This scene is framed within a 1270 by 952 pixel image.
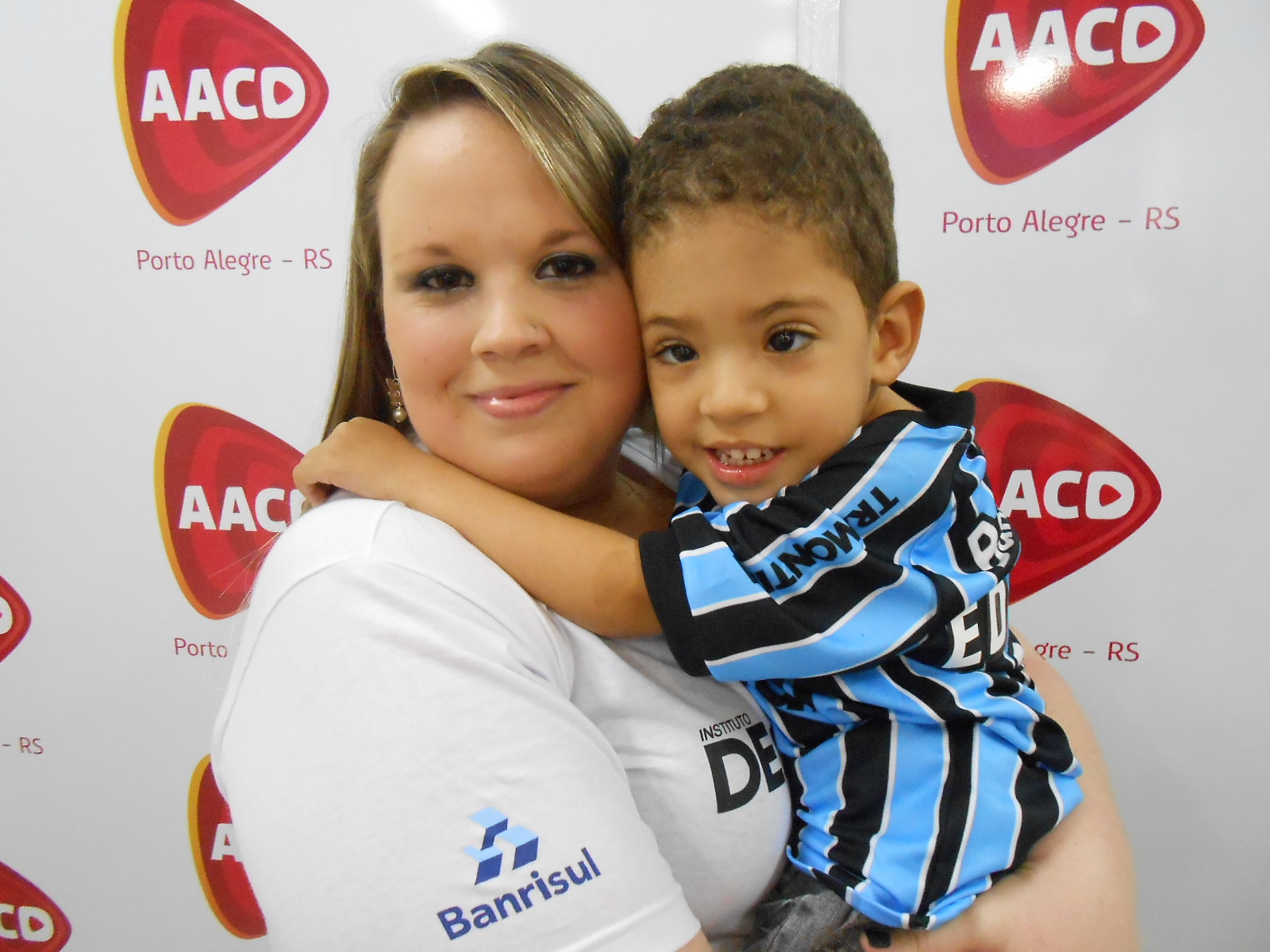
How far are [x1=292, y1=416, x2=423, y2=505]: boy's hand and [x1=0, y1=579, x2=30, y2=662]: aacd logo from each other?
1448 mm

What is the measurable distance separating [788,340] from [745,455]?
0.14m

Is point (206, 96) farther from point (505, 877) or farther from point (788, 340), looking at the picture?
point (505, 877)

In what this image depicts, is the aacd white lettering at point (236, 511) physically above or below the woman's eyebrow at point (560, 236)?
below

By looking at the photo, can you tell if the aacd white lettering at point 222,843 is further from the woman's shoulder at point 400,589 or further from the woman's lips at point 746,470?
the woman's lips at point 746,470

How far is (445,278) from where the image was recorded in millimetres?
899

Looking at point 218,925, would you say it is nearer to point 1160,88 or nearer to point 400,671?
point 400,671

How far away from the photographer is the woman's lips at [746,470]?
0.87m

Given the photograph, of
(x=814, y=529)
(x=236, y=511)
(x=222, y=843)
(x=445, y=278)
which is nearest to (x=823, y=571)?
(x=814, y=529)

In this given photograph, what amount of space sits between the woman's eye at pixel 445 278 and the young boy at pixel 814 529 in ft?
0.64

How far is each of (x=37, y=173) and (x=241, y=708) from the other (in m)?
1.69

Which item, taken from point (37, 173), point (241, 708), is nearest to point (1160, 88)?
point (241, 708)

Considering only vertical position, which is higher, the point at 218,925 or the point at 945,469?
the point at 945,469

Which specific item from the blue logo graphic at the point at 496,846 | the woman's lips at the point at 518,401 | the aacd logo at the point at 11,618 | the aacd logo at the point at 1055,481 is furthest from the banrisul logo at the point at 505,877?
the aacd logo at the point at 11,618

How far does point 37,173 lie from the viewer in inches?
68.4
